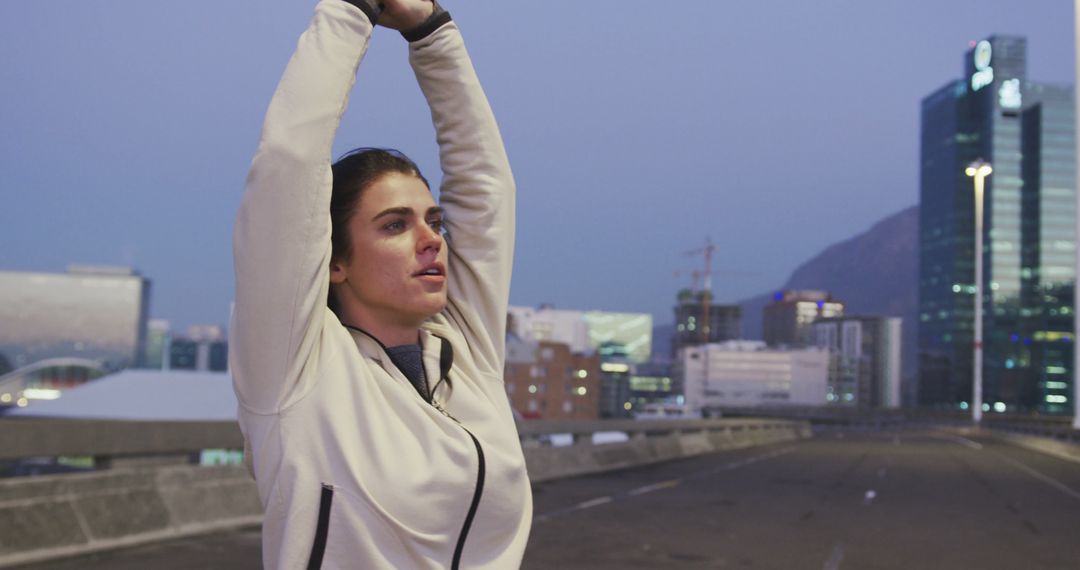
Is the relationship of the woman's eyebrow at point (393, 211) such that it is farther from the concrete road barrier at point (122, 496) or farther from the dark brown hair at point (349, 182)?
the concrete road barrier at point (122, 496)

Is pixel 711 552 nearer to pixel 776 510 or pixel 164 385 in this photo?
pixel 776 510

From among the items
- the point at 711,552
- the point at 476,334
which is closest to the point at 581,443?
the point at 711,552

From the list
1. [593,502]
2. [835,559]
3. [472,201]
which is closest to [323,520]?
[472,201]

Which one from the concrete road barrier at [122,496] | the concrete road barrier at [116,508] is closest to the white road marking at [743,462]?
the concrete road barrier at [116,508]

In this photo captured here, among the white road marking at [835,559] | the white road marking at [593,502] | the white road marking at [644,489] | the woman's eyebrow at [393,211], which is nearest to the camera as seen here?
the woman's eyebrow at [393,211]

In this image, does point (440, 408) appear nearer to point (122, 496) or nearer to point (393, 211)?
point (393, 211)

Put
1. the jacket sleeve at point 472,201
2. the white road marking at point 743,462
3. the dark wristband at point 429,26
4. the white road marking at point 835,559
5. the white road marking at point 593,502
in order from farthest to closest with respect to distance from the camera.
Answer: the white road marking at point 743,462 < the white road marking at point 593,502 < the white road marking at point 835,559 < the jacket sleeve at point 472,201 < the dark wristband at point 429,26

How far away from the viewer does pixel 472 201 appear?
2826 mm

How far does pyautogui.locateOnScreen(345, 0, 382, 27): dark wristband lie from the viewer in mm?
2363

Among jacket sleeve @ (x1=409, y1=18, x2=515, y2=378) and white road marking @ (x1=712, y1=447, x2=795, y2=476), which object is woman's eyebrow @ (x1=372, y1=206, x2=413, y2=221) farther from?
white road marking @ (x1=712, y1=447, x2=795, y2=476)

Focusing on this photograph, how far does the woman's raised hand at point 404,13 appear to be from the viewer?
8.36 feet

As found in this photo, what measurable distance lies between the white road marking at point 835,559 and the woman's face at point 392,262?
8.45 m

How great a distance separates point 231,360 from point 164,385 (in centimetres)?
4082

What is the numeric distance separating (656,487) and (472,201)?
54.2 feet
